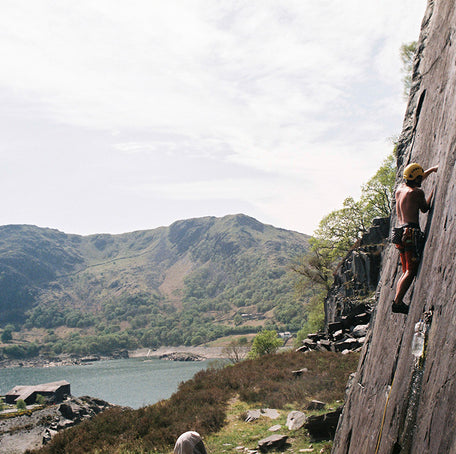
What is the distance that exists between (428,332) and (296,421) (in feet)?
35.7

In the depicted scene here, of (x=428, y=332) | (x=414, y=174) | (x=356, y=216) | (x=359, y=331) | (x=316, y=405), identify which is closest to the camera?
(x=428, y=332)

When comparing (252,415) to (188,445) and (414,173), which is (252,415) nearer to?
(188,445)

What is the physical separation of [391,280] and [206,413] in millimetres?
13141

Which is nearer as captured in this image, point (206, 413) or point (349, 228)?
point (206, 413)

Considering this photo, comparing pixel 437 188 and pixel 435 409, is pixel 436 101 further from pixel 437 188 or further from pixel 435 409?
pixel 435 409

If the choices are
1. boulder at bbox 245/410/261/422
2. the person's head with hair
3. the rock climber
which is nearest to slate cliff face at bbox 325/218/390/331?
boulder at bbox 245/410/261/422

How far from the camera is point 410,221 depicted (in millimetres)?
6609

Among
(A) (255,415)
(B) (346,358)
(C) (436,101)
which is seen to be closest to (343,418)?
(C) (436,101)

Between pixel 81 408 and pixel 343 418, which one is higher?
pixel 343 418

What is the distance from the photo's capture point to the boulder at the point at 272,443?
42.5 feet

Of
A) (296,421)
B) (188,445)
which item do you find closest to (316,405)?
(296,421)

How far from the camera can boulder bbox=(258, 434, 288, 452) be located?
1295cm

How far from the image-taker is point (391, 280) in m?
8.55

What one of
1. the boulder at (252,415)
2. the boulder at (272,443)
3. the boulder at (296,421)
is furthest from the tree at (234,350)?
the boulder at (272,443)
